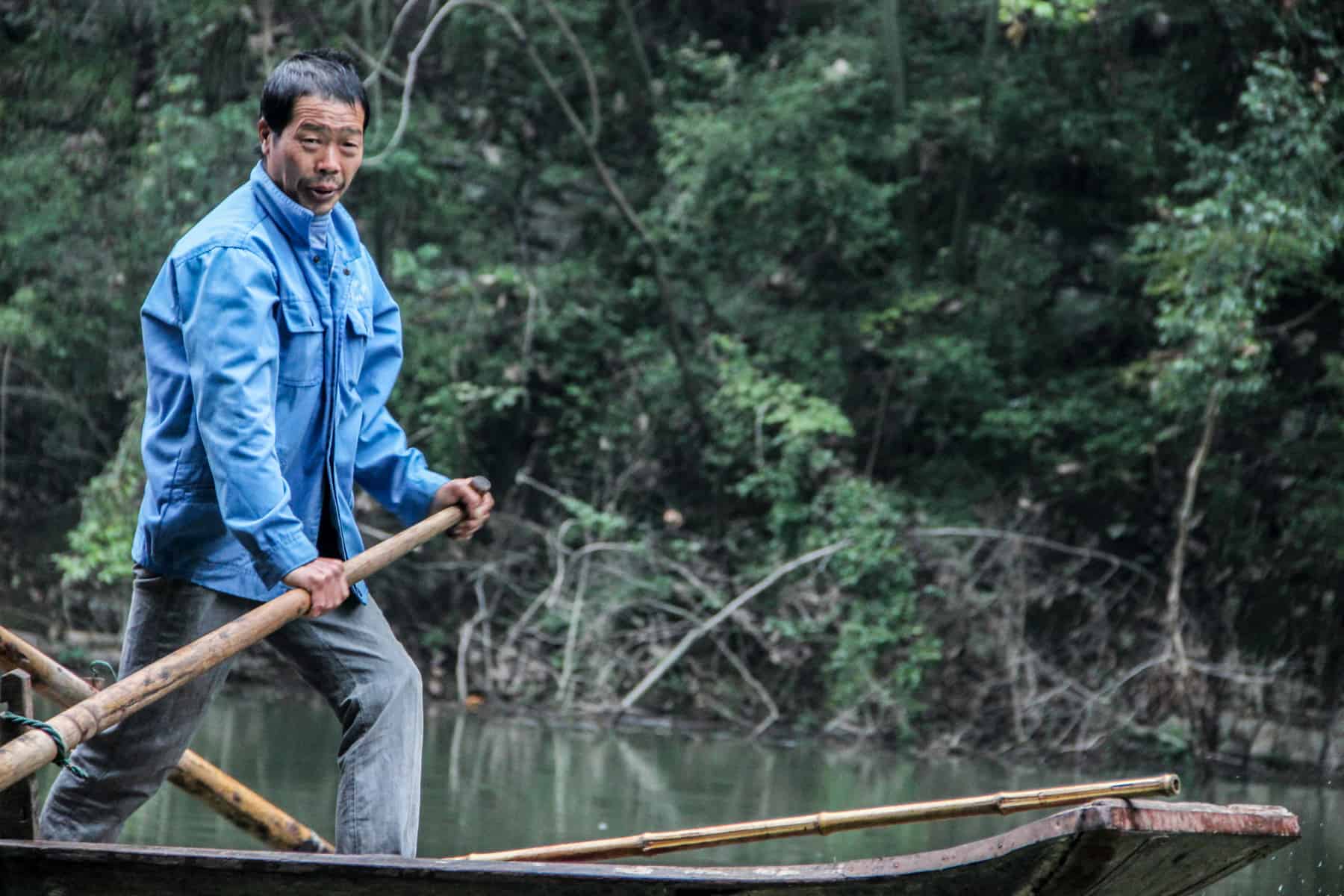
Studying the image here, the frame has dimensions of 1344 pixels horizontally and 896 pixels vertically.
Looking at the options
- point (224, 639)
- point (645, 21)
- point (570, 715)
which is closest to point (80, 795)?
point (224, 639)

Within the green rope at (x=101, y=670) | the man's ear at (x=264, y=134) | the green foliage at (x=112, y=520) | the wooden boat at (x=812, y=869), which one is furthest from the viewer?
the green foliage at (x=112, y=520)

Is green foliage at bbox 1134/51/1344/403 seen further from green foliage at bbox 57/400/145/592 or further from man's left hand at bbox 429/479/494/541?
man's left hand at bbox 429/479/494/541

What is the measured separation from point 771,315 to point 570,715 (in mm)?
2992

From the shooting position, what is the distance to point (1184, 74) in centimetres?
1030

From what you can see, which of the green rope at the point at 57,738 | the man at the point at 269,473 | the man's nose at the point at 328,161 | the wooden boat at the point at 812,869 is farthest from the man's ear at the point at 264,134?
the wooden boat at the point at 812,869

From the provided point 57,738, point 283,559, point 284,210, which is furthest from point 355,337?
point 57,738

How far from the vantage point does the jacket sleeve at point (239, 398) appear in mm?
2834

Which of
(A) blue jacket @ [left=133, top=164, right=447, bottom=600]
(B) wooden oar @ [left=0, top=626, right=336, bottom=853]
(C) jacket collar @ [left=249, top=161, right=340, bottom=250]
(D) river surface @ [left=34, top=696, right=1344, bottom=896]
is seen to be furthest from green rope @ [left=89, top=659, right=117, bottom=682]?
(D) river surface @ [left=34, top=696, right=1344, bottom=896]

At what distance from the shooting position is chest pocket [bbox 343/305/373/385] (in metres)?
3.16

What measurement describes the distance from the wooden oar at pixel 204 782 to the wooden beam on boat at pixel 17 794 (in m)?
0.33

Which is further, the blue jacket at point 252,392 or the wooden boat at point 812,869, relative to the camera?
the blue jacket at point 252,392

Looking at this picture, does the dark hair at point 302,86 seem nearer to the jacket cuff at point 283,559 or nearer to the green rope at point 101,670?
the jacket cuff at point 283,559

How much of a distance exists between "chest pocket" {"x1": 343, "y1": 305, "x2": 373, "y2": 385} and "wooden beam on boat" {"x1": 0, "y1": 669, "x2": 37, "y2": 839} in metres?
0.81

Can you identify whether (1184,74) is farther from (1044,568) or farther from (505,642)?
(505,642)
